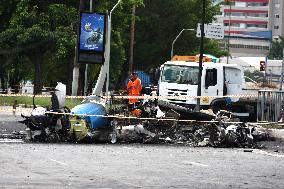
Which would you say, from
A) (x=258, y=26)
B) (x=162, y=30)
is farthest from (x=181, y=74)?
(x=258, y=26)

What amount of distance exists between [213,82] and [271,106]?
304 inches

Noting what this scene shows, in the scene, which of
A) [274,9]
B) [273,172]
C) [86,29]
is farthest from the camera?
[274,9]

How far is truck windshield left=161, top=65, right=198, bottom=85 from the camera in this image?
3738cm

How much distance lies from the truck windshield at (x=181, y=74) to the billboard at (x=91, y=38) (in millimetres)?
3500

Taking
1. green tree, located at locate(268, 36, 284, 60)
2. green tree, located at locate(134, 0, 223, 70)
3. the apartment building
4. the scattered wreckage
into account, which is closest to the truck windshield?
the scattered wreckage

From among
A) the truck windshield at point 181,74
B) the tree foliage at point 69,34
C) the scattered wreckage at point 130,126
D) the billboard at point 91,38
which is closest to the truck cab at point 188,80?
the truck windshield at point 181,74

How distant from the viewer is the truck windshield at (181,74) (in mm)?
37375

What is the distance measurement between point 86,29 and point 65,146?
20384 mm

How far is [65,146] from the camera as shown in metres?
20.8

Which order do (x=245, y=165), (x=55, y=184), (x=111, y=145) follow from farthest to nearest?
1. (x=111, y=145)
2. (x=245, y=165)
3. (x=55, y=184)

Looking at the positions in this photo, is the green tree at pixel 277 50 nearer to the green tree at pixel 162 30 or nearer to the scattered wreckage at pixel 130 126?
the green tree at pixel 162 30

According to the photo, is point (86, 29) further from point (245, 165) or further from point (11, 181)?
point (11, 181)

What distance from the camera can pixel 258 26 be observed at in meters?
200

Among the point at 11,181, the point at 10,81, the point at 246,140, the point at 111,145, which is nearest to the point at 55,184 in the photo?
the point at 11,181
